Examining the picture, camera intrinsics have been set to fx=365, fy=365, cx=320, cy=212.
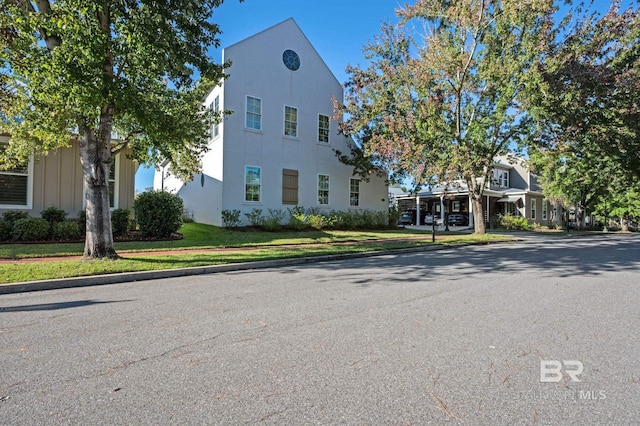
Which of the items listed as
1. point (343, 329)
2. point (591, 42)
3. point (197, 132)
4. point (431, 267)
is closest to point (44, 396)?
point (343, 329)

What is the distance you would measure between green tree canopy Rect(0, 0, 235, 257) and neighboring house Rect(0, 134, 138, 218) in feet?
12.0

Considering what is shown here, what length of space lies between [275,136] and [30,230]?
11268 mm

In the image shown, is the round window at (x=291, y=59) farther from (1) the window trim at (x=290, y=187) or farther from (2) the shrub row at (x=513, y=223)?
(2) the shrub row at (x=513, y=223)

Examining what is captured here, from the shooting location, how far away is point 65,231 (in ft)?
41.2

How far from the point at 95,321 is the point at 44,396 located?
1936 mm

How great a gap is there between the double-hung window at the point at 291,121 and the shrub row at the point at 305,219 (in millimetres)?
4095

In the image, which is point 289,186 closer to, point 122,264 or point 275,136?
point 275,136

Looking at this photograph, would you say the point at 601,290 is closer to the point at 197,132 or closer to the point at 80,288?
the point at 80,288

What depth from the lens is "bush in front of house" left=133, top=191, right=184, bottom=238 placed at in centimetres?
1371

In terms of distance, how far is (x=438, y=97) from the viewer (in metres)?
17.4

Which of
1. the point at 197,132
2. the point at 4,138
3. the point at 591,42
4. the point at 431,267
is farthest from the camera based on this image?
the point at 591,42

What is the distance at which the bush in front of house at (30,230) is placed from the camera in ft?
38.7

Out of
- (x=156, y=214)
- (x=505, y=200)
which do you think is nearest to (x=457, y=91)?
(x=156, y=214)

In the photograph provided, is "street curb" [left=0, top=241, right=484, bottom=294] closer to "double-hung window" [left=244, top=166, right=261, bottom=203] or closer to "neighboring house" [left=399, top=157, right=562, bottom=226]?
"double-hung window" [left=244, top=166, right=261, bottom=203]
